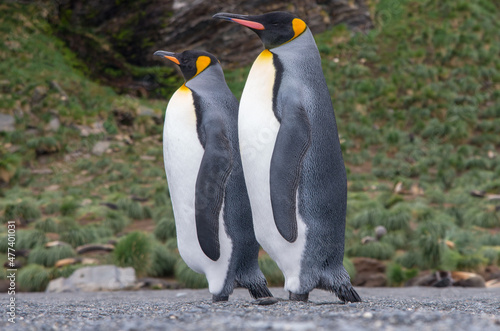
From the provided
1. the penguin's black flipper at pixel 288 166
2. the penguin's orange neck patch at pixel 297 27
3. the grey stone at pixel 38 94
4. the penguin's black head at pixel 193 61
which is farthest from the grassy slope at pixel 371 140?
the penguin's orange neck patch at pixel 297 27

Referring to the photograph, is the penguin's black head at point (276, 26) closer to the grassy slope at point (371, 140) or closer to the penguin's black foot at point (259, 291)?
the penguin's black foot at point (259, 291)

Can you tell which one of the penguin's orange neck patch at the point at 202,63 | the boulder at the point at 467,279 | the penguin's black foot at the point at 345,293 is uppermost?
the penguin's orange neck patch at the point at 202,63

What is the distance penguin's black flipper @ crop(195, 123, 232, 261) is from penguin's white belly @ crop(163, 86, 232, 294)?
101 millimetres

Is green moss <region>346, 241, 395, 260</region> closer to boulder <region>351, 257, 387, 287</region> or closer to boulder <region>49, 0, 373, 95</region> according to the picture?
boulder <region>351, 257, 387, 287</region>

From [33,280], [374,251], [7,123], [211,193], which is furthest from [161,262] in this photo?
[7,123]

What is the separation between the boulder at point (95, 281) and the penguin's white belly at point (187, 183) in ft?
10.1

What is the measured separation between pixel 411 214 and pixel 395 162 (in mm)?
6161

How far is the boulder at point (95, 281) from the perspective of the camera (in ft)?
18.9

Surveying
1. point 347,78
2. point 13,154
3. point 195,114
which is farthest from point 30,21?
point 195,114

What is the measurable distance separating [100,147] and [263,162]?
13634mm

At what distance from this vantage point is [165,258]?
6.63 m

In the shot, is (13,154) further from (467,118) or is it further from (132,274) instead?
(467,118)

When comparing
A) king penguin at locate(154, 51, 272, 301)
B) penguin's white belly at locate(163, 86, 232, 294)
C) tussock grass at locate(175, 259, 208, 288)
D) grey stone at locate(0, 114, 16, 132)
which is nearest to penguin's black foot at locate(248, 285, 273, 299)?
king penguin at locate(154, 51, 272, 301)

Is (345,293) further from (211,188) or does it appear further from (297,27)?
(297,27)
